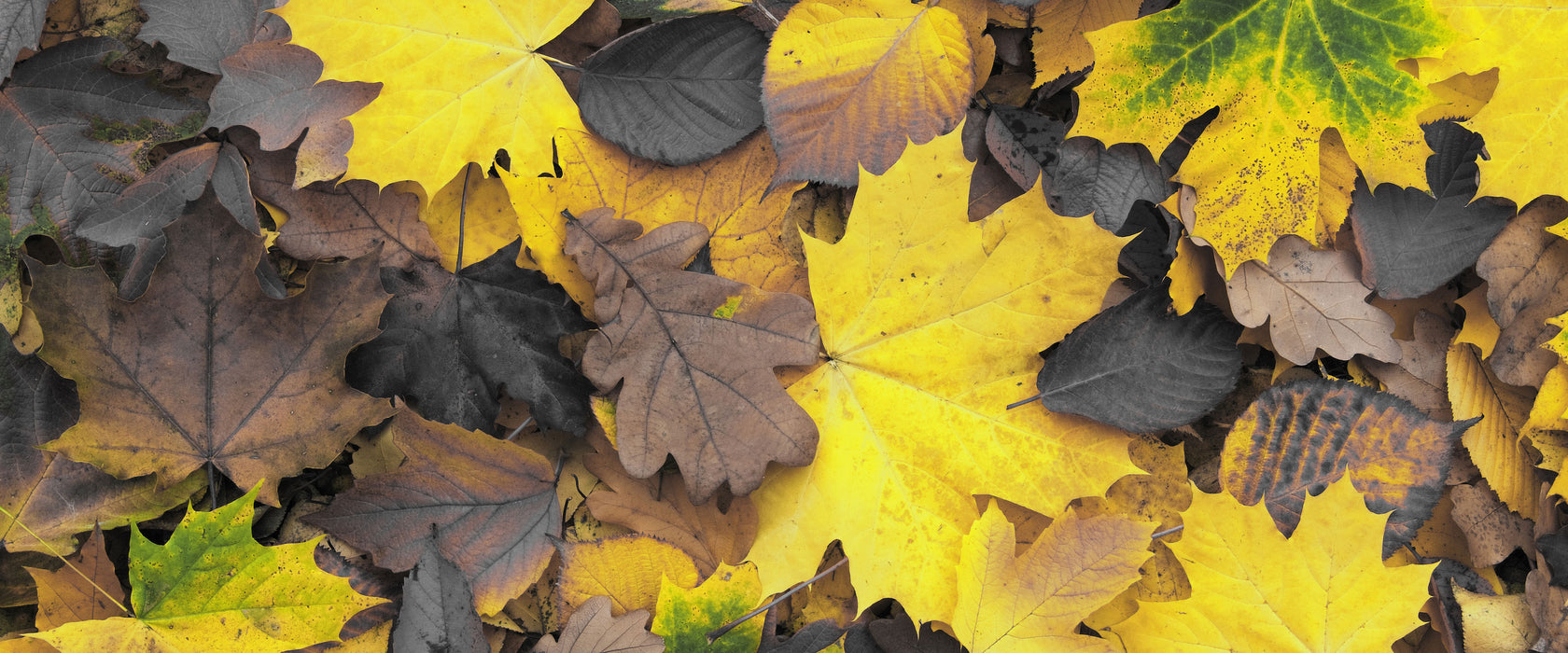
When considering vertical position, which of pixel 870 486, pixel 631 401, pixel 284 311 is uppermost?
pixel 284 311

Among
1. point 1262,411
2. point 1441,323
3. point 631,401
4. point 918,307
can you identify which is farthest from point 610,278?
point 1441,323

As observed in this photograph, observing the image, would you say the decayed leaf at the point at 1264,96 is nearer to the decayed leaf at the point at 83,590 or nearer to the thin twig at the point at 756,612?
the thin twig at the point at 756,612

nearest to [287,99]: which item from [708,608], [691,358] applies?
[691,358]

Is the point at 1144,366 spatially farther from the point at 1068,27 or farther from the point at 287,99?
the point at 287,99

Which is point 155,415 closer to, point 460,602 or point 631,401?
point 460,602

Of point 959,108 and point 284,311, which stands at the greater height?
point 959,108

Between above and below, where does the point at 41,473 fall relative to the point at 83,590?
above

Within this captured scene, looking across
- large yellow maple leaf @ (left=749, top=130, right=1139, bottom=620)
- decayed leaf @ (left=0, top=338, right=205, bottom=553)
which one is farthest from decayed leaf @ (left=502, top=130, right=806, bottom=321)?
decayed leaf @ (left=0, top=338, right=205, bottom=553)

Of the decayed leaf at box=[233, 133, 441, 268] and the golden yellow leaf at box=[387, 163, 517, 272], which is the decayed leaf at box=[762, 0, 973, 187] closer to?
the golden yellow leaf at box=[387, 163, 517, 272]
